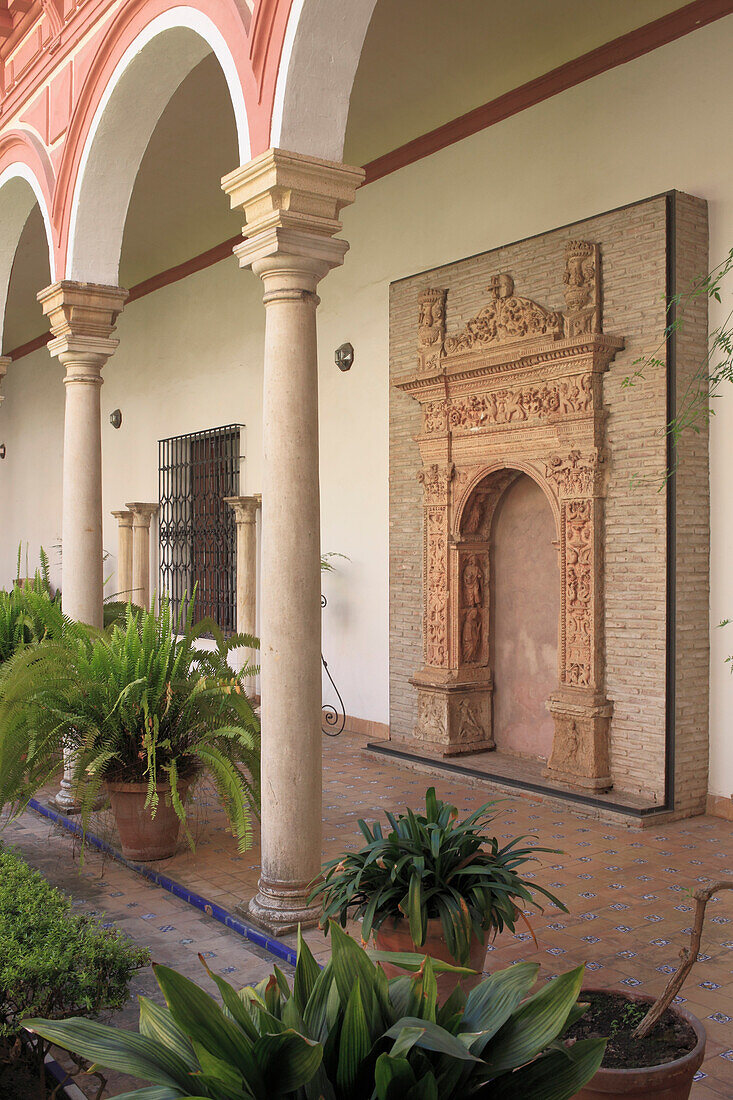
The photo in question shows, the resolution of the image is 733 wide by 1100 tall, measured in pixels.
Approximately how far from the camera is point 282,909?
442cm

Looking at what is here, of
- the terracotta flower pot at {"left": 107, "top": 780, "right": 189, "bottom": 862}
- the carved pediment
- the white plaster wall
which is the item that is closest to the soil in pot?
the terracotta flower pot at {"left": 107, "top": 780, "right": 189, "bottom": 862}

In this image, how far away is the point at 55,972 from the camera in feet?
9.14

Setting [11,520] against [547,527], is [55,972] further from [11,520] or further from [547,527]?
Result: [11,520]

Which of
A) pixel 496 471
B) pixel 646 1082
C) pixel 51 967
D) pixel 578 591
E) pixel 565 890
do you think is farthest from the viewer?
pixel 496 471

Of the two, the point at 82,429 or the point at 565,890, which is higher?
the point at 82,429

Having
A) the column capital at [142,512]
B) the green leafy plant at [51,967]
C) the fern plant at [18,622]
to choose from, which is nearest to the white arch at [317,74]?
the green leafy plant at [51,967]

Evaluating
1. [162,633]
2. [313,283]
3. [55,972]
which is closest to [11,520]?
[162,633]

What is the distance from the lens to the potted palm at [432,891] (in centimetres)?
333

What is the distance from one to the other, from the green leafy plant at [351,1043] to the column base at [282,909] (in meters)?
2.30

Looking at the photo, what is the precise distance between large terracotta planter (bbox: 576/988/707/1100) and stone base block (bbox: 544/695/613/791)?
165 inches

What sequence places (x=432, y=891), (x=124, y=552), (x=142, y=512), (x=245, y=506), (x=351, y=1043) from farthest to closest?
(x=124, y=552) → (x=142, y=512) → (x=245, y=506) → (x=432, y=891) → (x=351, y=1043)

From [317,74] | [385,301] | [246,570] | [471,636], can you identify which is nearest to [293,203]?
[317,74]

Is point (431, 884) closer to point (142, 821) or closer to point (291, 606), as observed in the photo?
point (291, 606)

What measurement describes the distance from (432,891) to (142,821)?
2.44 m
